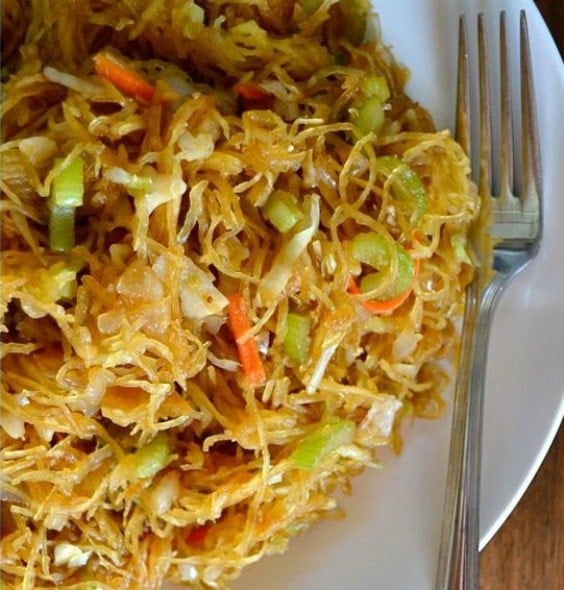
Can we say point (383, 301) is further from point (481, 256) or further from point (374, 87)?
point (374, 87)

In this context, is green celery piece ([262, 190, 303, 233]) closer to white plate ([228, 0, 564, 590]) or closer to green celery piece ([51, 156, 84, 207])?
green celery piece ([51, 156, 84, 207])

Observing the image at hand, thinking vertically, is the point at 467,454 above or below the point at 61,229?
below

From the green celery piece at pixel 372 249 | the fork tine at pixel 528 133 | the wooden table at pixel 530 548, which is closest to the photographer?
the green celery piece at pixel 372 249

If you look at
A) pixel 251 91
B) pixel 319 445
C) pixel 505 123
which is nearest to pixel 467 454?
pixel 319 445

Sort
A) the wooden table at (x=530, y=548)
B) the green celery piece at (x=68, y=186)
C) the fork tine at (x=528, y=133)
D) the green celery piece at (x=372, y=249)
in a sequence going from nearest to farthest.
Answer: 1. the green celery piece at (x=68, y=186)
2. the green celery piece at (x=372, y=249)
3. the fork tine at (x=528, y=133)
4. the wooden table at (x=530, y=548)

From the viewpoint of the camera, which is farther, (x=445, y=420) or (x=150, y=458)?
(x=445, y=420)

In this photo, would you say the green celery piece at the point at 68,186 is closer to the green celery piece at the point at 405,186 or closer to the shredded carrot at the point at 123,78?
the shredded carrot at the point at 123,78

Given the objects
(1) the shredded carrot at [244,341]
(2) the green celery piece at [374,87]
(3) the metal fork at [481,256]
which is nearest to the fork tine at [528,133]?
(3) the metal fork at [481,256]
